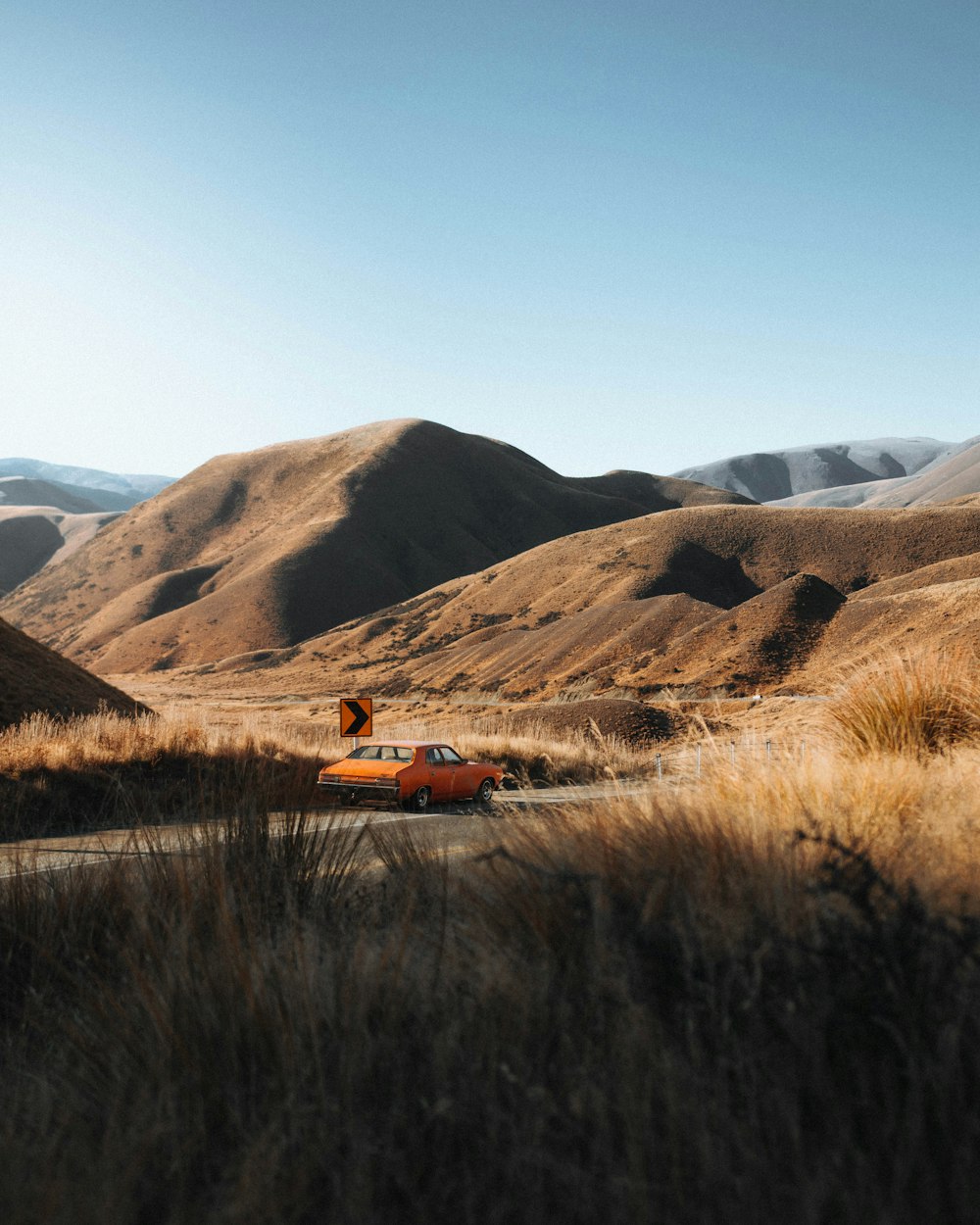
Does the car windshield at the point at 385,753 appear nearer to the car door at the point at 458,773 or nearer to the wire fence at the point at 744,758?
the car door at the point at 458,773

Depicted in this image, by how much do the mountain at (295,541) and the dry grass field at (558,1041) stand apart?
365 ft

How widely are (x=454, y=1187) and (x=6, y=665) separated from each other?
71.5 ft

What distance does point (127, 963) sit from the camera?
4137mm

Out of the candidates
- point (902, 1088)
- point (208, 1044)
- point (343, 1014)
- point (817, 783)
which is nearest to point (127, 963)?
point (208, 1044)

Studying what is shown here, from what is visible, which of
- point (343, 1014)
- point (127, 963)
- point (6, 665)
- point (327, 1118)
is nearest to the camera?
point (327, 1118)

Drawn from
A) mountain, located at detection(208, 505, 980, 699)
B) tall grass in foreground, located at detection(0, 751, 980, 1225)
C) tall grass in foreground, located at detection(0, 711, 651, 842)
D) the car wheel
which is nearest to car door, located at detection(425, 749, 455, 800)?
the car wheel

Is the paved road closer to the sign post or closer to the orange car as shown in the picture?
the orange car

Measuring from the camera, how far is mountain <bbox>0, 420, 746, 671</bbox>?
12069cm

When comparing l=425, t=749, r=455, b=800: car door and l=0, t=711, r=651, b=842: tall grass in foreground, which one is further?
l=425, t=749, r=455, b=800: car door

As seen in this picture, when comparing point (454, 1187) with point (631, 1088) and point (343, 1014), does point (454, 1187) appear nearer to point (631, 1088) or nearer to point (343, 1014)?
point (631, 1088)

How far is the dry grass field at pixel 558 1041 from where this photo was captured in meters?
2.58

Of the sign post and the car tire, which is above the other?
the sign post

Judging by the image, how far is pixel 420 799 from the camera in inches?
640

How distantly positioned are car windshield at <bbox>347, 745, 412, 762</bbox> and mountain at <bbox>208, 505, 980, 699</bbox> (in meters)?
33.0
